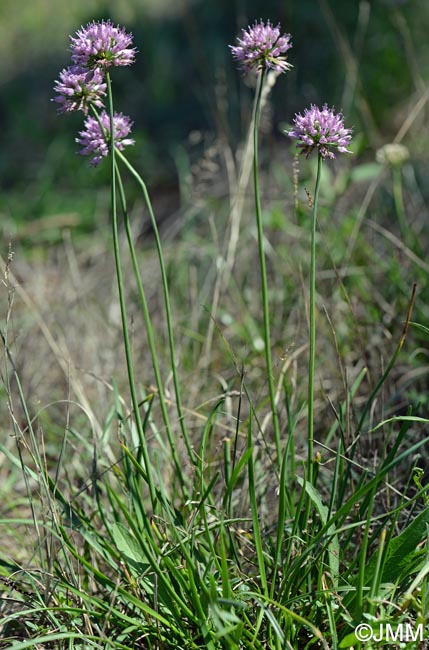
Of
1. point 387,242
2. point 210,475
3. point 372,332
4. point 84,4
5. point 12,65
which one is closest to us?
point 210,475

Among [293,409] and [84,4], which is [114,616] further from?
[84,4]

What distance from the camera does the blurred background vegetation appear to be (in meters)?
4.02

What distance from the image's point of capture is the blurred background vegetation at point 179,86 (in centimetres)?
402

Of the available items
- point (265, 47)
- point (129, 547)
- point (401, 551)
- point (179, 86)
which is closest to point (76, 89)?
point (265, 47)

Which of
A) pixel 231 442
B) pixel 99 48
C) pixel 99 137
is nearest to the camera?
pixel 99 48

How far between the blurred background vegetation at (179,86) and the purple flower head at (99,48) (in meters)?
1.67

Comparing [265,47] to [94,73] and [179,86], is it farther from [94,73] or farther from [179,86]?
[179,86]

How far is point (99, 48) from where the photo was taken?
3.71 ft

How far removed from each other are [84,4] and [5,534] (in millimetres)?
6048

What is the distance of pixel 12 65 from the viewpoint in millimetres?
6223

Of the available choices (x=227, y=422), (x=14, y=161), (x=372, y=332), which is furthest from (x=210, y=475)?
(x=14, y=161)

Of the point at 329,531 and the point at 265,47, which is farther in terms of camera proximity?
the point at 329,531

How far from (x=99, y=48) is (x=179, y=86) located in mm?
4315

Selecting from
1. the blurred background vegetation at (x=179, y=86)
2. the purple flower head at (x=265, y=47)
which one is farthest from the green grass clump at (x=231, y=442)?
the blurred background vegetation at (x=179, y=86)
